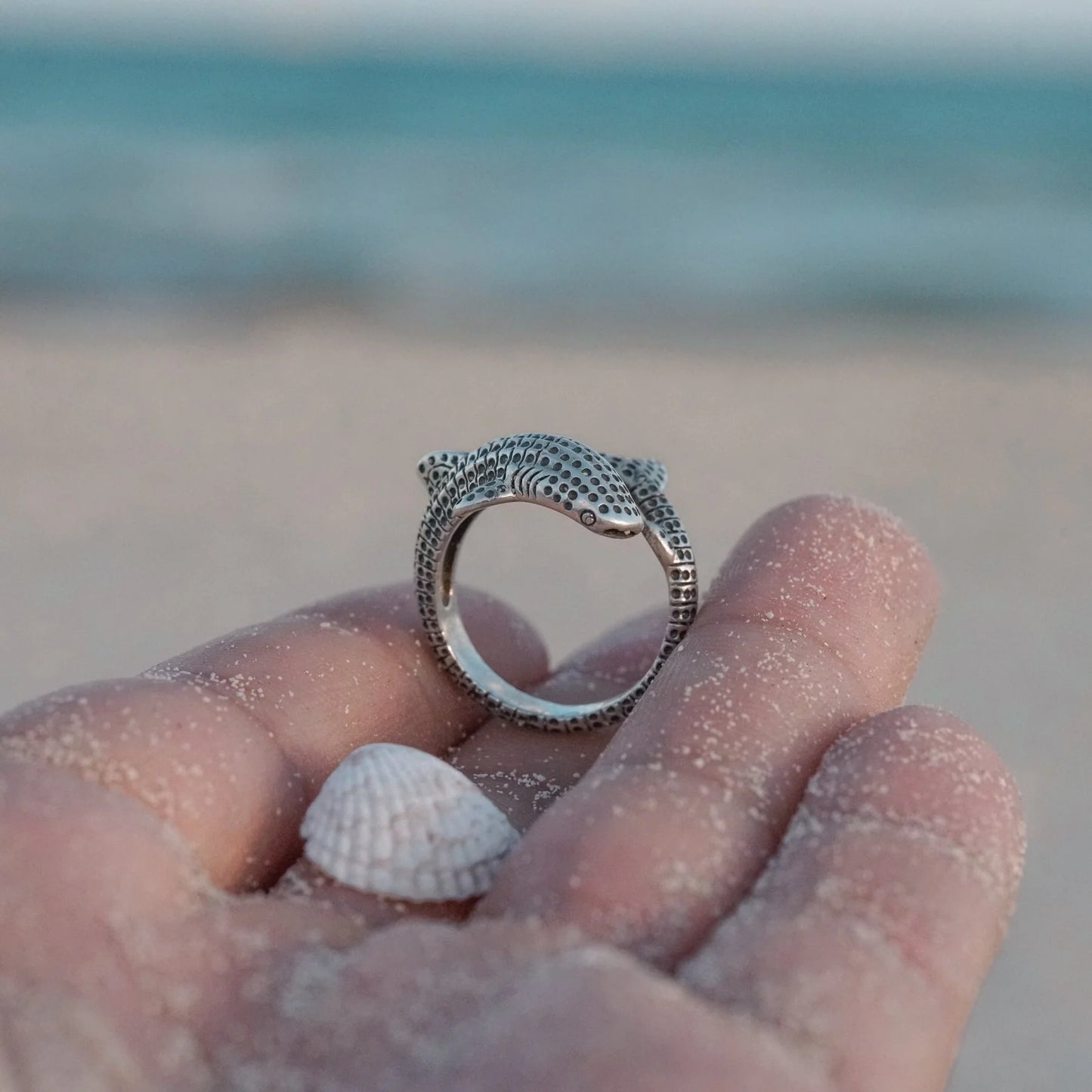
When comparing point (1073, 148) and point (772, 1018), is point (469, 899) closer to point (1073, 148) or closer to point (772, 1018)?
point (772, 1018)

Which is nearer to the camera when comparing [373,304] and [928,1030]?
[928,1030]

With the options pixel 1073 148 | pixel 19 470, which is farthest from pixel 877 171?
pixel 19 470

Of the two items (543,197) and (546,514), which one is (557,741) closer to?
(546,514)

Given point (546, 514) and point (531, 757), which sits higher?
point (531, 757)

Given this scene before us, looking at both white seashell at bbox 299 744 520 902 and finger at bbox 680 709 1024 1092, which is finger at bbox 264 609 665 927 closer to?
white seashell at bbox 299 744 520 902

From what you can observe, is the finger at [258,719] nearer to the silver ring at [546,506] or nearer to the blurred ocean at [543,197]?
the silver ring at [546,506]

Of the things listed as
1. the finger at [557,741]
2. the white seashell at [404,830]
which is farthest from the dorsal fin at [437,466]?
the white seashell at [404,830]

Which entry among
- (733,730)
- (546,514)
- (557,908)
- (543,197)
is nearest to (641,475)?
(733,730)

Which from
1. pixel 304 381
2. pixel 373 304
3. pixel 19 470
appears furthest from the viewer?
pixel 373 304
